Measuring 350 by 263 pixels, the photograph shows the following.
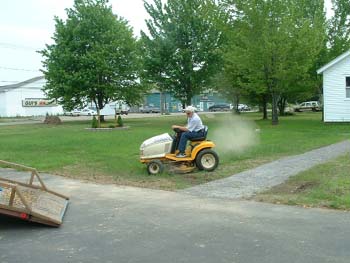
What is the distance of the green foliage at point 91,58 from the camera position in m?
37.3

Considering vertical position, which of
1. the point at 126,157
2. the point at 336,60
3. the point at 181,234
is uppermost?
the point at 336,60

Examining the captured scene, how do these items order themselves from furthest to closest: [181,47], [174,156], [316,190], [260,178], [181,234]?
[181,47]
[174,156]
[260,178]
[316,190]
[181,234]

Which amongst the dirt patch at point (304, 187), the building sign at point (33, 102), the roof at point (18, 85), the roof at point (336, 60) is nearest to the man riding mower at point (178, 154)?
the dirt patch at point (304, 187)

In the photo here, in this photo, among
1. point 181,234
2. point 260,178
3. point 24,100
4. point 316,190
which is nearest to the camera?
point 181,234

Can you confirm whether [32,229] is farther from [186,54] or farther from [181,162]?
[186,54]

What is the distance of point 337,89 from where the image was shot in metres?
29.8

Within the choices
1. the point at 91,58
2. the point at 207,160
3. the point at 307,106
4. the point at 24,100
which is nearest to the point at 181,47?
the point at 91,58

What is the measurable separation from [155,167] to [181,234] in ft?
17.0

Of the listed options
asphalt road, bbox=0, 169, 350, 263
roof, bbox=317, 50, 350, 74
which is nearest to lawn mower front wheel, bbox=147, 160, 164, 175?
asphalt road, bbox=0, 169, 350, 263

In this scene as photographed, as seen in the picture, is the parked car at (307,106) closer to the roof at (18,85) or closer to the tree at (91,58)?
the tree at (91,58)

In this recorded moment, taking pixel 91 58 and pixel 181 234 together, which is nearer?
pixel 181 234

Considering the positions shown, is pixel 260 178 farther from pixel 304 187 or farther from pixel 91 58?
pixel 91 58

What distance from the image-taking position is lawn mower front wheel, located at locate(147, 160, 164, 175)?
1120 cm

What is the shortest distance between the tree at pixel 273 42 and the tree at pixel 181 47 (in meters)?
6.46
